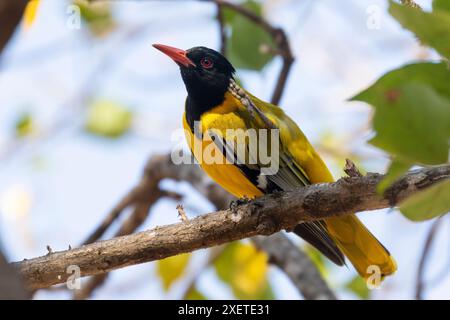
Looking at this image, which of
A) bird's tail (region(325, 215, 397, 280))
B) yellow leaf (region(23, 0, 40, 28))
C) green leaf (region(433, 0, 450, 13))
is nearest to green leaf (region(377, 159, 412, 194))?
green leaf (region(433, 0, 450, 13))

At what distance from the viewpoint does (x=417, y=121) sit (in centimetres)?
121

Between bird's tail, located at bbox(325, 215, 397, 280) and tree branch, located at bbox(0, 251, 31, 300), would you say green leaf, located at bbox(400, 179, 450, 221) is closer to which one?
tree branch, located at bbox(0, 251, 31, 300)

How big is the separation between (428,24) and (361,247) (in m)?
3.02

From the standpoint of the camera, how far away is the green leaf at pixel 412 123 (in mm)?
1223

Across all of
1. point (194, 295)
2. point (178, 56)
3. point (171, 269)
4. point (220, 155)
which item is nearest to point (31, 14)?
point (220, 155)

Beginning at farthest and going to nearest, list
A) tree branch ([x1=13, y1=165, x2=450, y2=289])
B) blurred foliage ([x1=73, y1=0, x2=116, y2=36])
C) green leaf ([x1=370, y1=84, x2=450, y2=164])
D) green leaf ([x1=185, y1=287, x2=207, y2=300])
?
1. blurred foliage ([x1=73, y1=0, x2=116, y2=36])
2. green leaf ([x1=185, y1=287, x2=207, y2=300])
3. tree branch ([x1=13, y1=165, x2=450, y2=289])
4. green leaf ([x1=370, y1=84, x2=450, y2=164])

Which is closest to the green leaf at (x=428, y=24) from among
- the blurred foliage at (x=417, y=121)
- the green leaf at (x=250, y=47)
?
the blurred foliage at (x=417, y=121)

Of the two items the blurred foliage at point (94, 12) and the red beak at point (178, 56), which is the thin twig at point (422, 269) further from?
the blurred foliage at point (94, 12)

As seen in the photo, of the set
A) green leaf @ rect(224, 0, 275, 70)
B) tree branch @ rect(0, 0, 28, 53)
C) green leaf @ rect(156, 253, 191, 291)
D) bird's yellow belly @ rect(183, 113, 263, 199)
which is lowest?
green leaf @ rect(156, 253, 191, 291)

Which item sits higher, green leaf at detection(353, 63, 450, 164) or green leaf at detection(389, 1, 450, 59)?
green leaf at detection(389, 1, 450, 59)

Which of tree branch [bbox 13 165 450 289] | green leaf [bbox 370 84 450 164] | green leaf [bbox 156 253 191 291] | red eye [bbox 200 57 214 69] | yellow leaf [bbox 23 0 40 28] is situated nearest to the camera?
green leaf [bbox 370 84 450 164]

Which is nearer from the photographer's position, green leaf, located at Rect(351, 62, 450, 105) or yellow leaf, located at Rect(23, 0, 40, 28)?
green leaf, located at Rect(351, 62, 450, 105)

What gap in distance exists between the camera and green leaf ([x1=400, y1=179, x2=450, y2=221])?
1.30 metres
